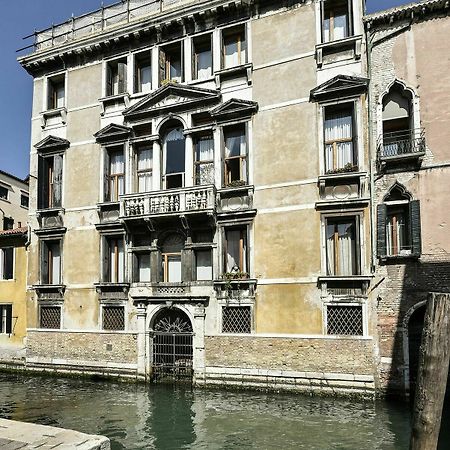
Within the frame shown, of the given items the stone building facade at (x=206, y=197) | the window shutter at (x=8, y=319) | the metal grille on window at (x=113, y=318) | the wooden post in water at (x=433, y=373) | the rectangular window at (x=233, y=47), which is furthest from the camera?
the window shutter at (x=8, y=319)

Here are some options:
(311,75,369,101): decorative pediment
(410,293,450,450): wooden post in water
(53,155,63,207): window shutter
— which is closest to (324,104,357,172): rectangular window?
(311,75,369,101): decorative pediment

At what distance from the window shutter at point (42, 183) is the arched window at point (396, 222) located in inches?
457

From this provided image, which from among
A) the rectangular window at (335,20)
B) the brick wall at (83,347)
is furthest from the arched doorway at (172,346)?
the rectangular window at (335,20)

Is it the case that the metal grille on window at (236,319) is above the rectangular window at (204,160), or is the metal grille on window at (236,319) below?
below

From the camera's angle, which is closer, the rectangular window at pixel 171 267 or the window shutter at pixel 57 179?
the rectangular window at pixel 171 267

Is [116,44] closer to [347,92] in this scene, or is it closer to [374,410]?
[347,92]

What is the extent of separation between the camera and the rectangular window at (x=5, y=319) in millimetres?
17008

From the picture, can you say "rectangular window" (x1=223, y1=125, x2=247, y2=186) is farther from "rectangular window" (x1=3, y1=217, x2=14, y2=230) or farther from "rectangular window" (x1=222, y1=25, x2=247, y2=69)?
"rectangular window" (x1=3, y1=217, x2=14, y2=230)

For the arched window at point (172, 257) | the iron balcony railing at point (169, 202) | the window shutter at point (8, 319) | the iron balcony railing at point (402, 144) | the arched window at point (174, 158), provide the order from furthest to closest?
the window shutter at point (8, 319)
the arched window at point (174, 158)
the arched window at point (172, 257)
the iron balcony railing at point (169, 202)
the iron balcony railing at point (402, 144)

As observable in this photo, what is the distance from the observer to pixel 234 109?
13.7 m

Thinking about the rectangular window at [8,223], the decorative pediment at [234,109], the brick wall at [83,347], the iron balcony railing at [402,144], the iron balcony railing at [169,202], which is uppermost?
the decorative pediment at [234,109]

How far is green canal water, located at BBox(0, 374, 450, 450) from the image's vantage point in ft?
29.1

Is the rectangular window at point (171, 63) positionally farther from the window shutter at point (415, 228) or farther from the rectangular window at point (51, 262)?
the window shutter at point (415, 228)

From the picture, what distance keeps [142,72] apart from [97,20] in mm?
2908
